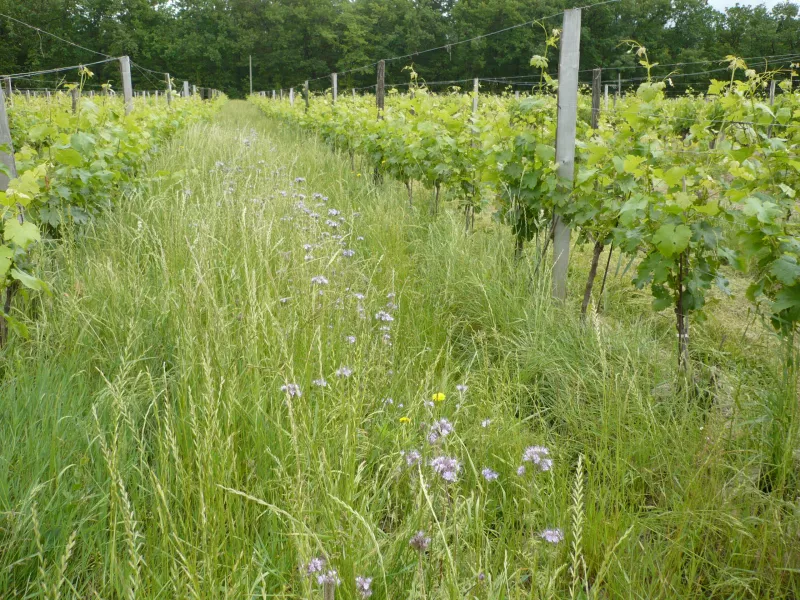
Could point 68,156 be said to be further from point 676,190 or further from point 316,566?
point 676,190

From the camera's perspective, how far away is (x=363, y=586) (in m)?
1.24

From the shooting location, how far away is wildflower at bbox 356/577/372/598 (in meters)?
1.22

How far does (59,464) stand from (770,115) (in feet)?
11.2

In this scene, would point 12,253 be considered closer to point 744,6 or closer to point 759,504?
point 759,504

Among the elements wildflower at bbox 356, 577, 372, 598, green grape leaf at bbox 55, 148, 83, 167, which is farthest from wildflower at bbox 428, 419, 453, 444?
green grape leaf at bbox 55, 148, 83, 167

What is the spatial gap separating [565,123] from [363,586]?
10.3 ft

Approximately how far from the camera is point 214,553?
1.09 metres

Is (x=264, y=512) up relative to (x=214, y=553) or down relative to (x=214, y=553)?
down

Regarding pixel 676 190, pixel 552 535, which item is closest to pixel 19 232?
pixel 552 535

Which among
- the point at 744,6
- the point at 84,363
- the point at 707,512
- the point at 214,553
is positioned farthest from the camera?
the point at 744,6

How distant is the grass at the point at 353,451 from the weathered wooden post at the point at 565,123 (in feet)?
0.77

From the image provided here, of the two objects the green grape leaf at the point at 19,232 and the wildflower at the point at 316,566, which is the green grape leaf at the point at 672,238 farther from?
the green grape leaf at the point at 19,232

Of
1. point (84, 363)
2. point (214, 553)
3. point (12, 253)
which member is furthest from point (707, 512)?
point (12, 253)

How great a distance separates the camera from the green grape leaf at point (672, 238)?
2725 millimetres
